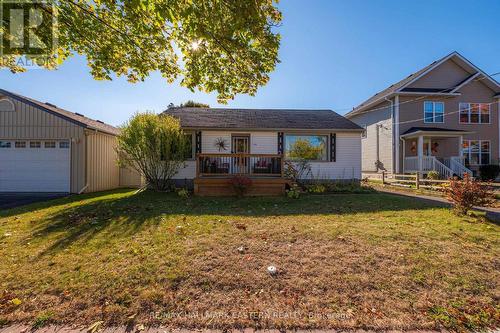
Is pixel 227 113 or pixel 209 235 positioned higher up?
pixel 227 113

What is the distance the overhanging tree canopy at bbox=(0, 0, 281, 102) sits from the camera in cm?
444

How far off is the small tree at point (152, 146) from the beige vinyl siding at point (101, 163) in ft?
7.43

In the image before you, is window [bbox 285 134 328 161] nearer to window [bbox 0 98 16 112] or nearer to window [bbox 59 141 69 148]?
window [bbox 59 141 69 148]

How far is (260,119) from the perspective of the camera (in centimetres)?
1353

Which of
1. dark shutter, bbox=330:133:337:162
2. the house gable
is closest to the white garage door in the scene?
dark shutter, bbox=330:133:337:162

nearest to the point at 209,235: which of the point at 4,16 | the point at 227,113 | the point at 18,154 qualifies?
the point at 4,16

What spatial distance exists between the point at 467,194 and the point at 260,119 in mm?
9569

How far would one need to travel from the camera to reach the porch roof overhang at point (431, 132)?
48.1ft

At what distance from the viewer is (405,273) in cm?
327

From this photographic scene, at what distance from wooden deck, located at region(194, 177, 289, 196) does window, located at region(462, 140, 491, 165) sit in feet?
50.3

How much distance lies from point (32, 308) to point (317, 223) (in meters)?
5.09

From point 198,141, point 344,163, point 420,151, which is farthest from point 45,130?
point 420,151

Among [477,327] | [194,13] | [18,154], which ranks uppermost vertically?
[194,13]

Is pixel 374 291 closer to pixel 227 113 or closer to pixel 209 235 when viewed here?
pixel 209 235
